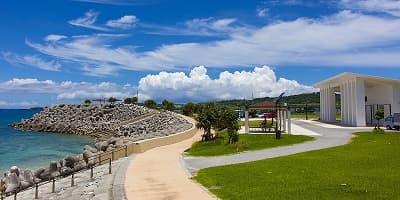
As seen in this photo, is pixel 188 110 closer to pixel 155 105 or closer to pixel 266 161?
pixel 155 105

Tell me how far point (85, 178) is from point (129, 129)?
1483 inches

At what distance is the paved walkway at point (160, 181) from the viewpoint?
12.6 meters

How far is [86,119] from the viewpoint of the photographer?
73938 millimetres

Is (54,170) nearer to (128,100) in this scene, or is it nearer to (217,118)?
(217,118)

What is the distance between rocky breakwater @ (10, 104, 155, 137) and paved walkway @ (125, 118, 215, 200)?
128ft

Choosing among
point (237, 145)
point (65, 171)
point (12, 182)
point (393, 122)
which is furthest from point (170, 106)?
point (12, 182)

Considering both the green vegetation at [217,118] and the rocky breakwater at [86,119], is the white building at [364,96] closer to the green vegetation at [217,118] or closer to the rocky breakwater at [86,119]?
the green vegetation at [217,118]

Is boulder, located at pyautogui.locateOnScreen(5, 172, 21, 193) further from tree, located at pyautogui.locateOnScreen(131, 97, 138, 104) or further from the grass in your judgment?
tree, located at pyautogui.locateOnScreen(131, 97, 138, 104)

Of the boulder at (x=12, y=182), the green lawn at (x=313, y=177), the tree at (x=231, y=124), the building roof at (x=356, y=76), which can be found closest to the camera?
the green lawn at (x=313, y=177)

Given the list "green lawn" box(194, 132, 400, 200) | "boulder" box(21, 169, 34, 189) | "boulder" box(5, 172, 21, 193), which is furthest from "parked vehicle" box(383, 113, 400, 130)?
"boulder" box(5, 172, 21, 193)

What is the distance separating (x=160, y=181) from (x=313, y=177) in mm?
5067

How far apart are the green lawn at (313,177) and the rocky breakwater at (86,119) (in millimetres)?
42423

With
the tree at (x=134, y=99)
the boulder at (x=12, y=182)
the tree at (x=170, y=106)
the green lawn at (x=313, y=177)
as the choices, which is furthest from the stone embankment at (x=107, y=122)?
the green lawn at (x=313, y=177)

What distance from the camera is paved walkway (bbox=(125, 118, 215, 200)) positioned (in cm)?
1259
